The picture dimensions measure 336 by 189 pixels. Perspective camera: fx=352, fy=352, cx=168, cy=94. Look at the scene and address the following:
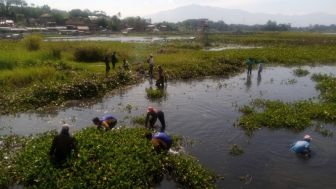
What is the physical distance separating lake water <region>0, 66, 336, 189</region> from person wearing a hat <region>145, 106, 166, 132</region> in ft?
2.19

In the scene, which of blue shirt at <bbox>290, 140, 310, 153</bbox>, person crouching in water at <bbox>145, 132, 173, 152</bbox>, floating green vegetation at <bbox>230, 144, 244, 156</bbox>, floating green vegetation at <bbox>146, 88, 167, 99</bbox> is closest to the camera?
person crouching in water at <bbox>145, 132, 173, 152</bbox>

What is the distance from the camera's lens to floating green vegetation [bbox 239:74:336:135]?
1860 centimetres

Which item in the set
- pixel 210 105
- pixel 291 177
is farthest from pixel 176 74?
pixel 291 177

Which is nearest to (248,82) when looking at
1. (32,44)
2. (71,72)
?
(71,72)

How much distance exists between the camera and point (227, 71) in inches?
1485

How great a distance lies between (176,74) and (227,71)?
7540 millimetres

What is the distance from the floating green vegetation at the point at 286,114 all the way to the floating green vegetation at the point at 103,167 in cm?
626

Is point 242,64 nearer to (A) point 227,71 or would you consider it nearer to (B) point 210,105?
(A) point 227,71

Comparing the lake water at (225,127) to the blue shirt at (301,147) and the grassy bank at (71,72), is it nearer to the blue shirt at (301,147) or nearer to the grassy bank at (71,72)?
the blue shirt at (301,147)

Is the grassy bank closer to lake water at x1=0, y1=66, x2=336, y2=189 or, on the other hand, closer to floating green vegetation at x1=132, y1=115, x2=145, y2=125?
lake water at x1=0, y1=66, x2=336, y2=189

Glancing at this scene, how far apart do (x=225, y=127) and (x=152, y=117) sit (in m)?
4.04

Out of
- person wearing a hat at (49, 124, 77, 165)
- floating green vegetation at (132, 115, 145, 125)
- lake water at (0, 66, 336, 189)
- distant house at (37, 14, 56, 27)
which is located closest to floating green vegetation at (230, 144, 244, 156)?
lake water at (0, 66, 336, 189)

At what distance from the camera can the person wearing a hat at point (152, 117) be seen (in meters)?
16.8

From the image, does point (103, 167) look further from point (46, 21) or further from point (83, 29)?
point (46, 21)
